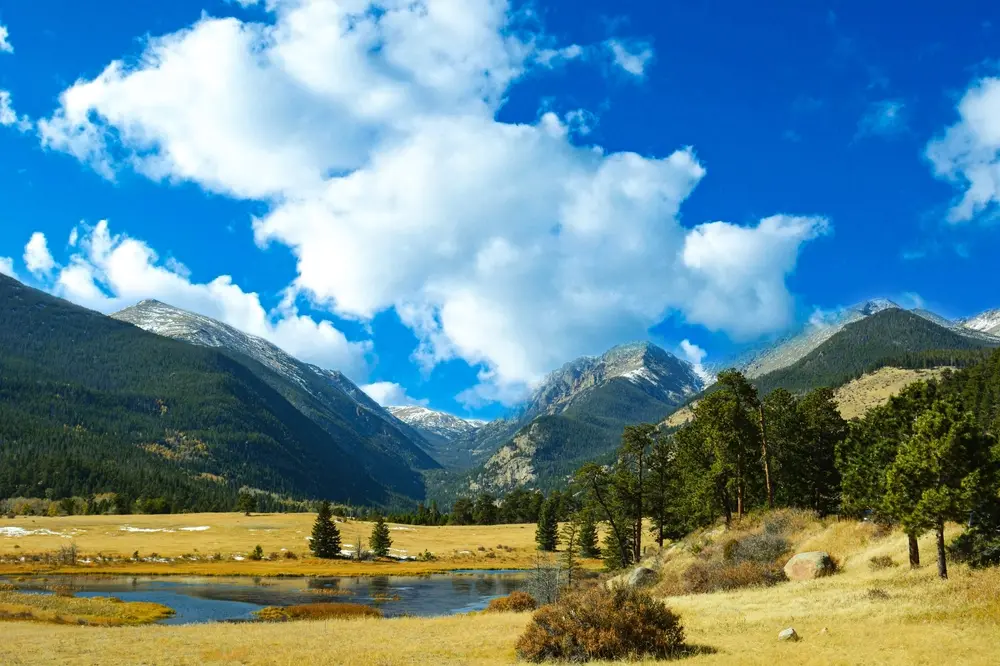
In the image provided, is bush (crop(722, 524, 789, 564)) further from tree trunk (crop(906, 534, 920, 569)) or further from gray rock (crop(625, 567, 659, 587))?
tree trunk (crop(906, 534, 920, 569))

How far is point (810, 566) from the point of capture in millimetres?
39781

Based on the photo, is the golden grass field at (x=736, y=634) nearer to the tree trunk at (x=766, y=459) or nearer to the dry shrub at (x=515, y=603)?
the dry shrub at (x=515, y=603)

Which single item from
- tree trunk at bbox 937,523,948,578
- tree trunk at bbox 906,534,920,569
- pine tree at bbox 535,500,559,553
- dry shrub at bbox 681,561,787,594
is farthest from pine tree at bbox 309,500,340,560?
tree trunk at bbox 937,523,948,578

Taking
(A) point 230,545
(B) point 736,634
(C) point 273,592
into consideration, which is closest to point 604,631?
(B) point 736,634

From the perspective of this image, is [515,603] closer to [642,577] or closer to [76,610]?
[642,577]

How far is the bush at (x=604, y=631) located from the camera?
22.5 metres

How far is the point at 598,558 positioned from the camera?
133 metres

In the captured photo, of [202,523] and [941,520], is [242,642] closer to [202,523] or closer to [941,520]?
[941,520]

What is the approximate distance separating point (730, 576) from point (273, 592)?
179 feet

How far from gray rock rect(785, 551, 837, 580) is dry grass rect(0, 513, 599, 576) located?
77.4 metres

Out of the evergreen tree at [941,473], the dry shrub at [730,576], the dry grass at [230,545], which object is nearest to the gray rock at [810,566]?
the dry shrub at [730,576]

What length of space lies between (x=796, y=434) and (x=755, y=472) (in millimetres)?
5616

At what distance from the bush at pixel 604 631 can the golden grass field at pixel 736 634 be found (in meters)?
1.23

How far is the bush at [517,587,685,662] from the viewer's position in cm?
2253
